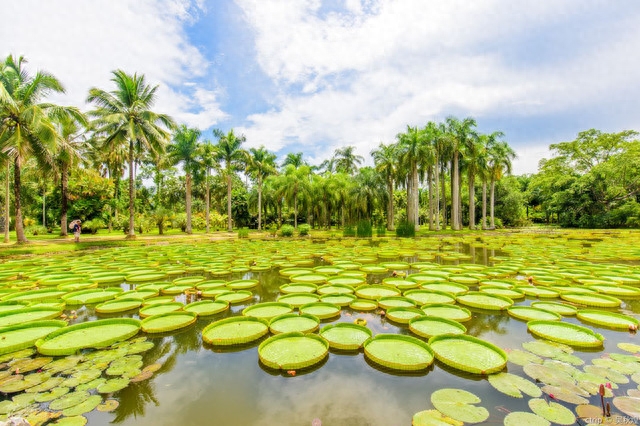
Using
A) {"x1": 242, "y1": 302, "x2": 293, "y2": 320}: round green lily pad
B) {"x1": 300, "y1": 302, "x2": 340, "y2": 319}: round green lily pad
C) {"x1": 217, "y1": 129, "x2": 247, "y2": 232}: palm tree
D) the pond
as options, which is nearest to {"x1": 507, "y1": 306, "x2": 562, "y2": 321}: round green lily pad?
the pond

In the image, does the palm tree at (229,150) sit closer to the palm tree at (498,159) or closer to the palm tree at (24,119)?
the palm tree at (24,119)

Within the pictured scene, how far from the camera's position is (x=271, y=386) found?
3.07m

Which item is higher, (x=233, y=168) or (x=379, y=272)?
(x=233, y=168)

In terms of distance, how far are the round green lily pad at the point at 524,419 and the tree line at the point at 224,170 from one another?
68.8 ft

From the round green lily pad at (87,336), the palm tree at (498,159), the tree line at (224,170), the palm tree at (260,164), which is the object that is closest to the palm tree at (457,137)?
the tree line at (224,170)

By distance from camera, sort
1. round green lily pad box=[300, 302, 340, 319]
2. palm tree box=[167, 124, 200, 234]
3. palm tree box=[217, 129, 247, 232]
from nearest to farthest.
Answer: round green lily pad box=[300, 302, 340, 319] → palm tree box=[167, 124, 200, 234] → palm tree box=[217, 129, 247, 232]

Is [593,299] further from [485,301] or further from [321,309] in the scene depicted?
[321,309]

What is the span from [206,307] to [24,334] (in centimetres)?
254

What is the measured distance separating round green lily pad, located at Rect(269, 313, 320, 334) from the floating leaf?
7.87 ft

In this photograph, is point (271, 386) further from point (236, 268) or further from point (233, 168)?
point (233, 168)

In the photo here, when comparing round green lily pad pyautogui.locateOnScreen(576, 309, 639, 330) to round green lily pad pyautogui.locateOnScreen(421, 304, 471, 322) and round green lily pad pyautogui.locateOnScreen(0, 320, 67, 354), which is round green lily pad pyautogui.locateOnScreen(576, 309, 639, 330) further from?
round green lily pad pyautogui.locateOnScreen(0, 320, 67, 354)

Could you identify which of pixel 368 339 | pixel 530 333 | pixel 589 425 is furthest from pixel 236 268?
pixel 589 425

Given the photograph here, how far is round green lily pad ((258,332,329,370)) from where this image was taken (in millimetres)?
3322

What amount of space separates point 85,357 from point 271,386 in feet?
8.36
